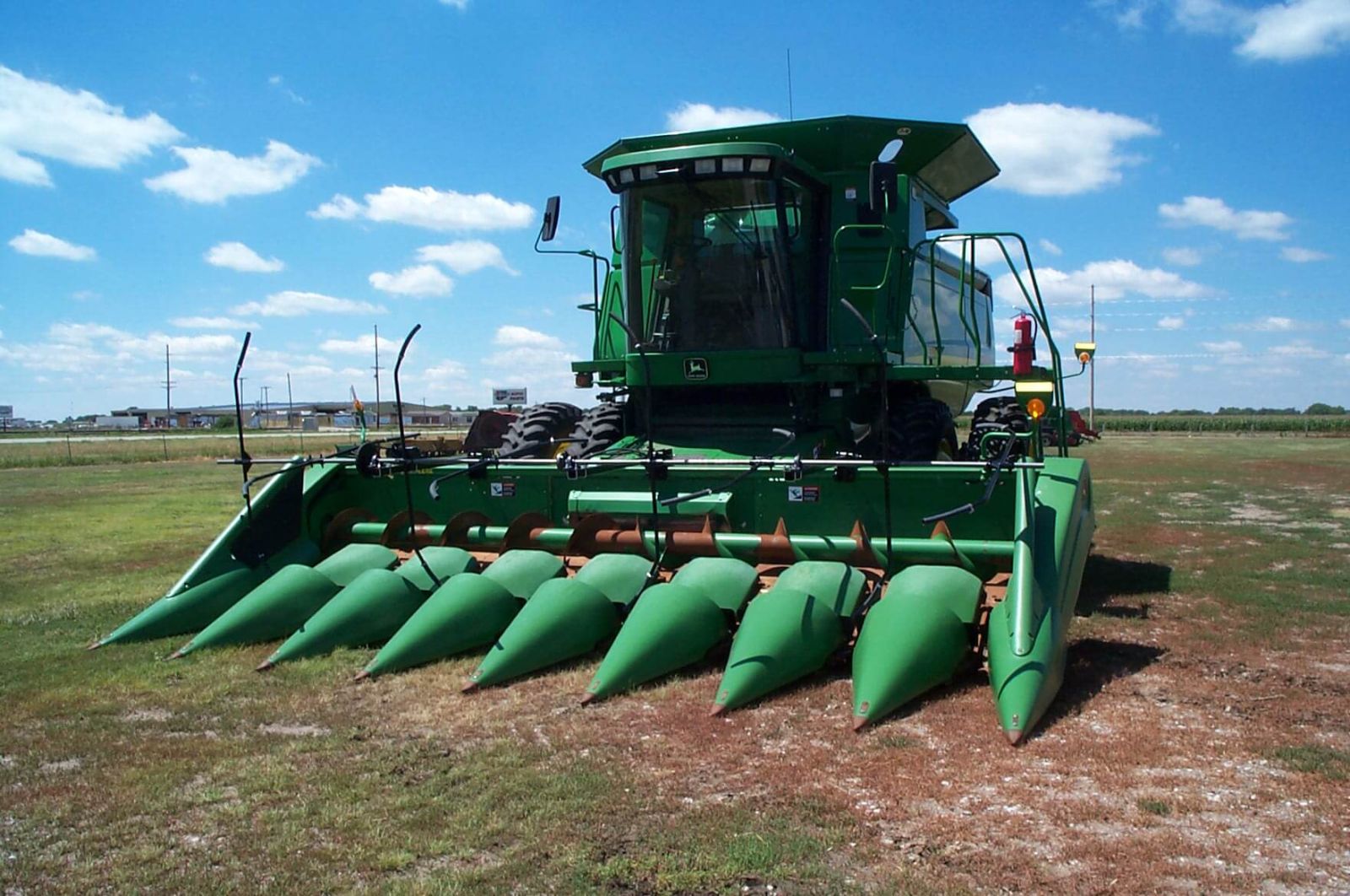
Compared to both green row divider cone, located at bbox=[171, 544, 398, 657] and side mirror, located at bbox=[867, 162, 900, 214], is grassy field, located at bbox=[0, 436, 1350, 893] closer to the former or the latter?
green row divider cone, located at bbox=[171, 544, 398, 657]

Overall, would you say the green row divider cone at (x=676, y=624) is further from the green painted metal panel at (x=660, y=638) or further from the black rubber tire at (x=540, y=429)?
the black rubber tire at (x=540, y=429)

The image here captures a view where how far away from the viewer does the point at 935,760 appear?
3.96 m

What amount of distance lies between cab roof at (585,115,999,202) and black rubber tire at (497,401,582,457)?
7.07 ft

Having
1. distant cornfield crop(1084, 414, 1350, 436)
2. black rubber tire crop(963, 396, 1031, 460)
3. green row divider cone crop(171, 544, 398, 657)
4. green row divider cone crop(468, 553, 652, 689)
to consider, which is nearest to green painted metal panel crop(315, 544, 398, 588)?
green row divider cone crop(171, 544, 398, 657)

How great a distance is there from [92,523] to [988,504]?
12.3 m

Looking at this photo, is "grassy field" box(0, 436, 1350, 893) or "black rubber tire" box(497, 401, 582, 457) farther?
"black rubber tire" box(497, 401, 582, 457)

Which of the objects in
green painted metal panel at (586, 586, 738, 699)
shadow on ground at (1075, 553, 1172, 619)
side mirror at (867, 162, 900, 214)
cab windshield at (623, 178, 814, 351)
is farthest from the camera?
cab windshield at (623, 178, 814, 351)

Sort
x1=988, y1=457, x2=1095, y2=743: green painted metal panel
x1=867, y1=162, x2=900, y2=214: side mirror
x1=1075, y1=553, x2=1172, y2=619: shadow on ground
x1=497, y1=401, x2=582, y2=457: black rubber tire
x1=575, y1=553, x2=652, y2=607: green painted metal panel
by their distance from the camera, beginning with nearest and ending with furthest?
x1=988, y1=457, x2=1095, y2=743: green painted metal panel, x1=575, y1=553, x2=652, y2=607: green painted metal panel, x1=867, y1=162, x2=900, y2=214: side mirror, x1=1075, y1=553, x2=1172, y2=619: shadow on ground, x1=497, y1=401, x2=582, y2=457: black rubber tire

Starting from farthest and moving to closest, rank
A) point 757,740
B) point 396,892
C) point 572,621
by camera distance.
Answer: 1. point 572,621
2. point 757,740
3. point 396,892

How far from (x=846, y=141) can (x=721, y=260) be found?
1331mm

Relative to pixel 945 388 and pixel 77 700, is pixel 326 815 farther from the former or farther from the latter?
pixel 945 388

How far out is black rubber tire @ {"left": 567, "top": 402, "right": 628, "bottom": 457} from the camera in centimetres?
796

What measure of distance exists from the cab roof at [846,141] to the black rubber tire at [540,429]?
215cm

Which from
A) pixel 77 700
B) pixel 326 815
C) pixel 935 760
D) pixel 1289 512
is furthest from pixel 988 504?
pixel 1289 512
